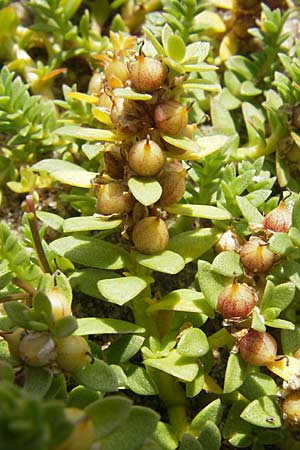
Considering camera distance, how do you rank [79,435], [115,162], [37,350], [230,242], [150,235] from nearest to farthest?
1. [79,435]
2. [37,350]
3. [150,235]
4. [115,162]
5. [230,242]

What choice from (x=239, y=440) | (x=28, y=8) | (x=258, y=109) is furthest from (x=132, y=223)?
(x=28, y=8)

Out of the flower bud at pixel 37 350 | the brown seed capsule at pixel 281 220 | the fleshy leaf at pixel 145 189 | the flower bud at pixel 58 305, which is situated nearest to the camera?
the flower bud at pixel 37 350

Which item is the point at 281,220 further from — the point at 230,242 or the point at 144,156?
the point at 144,156

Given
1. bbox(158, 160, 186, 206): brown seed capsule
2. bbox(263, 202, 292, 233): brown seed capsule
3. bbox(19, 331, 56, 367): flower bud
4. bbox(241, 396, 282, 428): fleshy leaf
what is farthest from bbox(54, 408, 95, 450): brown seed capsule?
bbox(263, 202, 292, 233): brown seed capsule

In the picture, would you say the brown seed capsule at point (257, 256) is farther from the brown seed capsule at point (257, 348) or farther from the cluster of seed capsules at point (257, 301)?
the brown seed capsule at point (257, 348)

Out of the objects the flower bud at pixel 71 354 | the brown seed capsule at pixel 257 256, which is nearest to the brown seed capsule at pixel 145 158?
the brown seed capsule at pixel 257 256

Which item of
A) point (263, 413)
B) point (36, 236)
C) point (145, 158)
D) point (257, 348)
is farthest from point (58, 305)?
point (263, 413)

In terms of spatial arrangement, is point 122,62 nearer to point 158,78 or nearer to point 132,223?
point 158,78

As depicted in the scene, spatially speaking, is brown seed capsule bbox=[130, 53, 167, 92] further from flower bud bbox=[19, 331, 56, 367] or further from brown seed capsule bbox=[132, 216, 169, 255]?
flower bud bbox=[19, 331, 56, 367]
